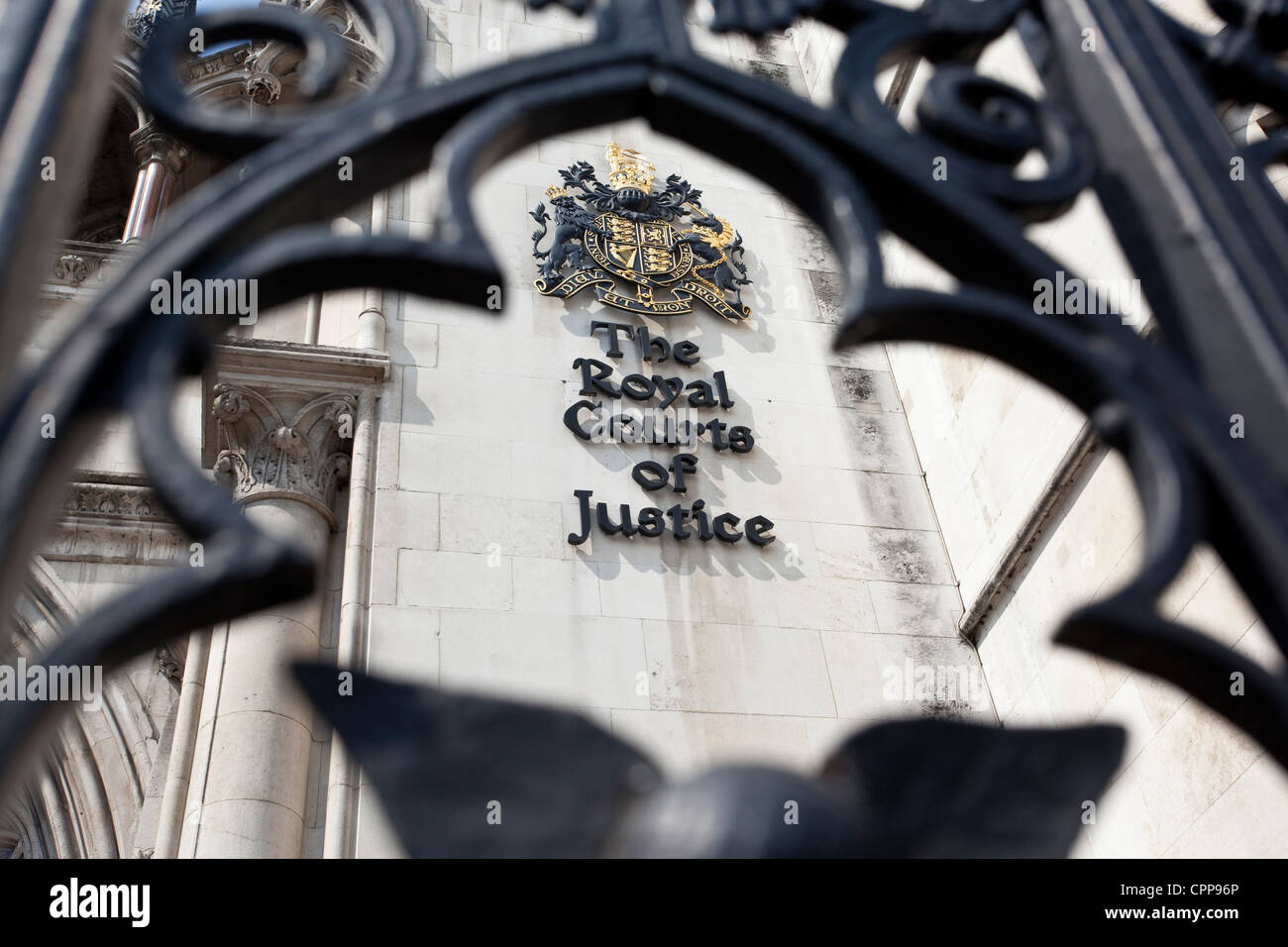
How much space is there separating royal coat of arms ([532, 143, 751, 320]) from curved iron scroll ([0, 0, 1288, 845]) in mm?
5563

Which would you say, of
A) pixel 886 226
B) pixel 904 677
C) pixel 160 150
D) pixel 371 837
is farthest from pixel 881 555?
pixel 160 150

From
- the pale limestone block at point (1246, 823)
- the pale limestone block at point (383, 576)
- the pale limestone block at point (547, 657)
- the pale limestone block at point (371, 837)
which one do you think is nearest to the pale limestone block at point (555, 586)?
the pale limestone block at point (547, 657)

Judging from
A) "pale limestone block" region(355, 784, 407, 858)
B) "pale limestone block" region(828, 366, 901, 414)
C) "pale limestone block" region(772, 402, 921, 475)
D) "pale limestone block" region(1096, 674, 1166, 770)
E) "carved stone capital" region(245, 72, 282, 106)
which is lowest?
"pale limestone block" region(355, 784, 407, 858)

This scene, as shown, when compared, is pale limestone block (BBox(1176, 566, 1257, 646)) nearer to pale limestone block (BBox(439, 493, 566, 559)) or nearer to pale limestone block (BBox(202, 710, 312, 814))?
pale limestone block (BBox(439, 493, 566, 559))

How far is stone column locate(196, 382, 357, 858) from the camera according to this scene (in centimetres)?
461

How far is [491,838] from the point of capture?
0.93 m

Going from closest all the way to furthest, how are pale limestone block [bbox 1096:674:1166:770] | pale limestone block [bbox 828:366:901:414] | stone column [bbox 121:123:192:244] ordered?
pale limestone block [bbox 1096:674:1166:770] → pale limestone block [bbox 828:366:901:414] → stone column [bbox 121:123:192:244]

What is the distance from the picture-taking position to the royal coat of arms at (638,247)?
7266 mm

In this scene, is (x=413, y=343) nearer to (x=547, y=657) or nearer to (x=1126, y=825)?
(x=547, y=657)

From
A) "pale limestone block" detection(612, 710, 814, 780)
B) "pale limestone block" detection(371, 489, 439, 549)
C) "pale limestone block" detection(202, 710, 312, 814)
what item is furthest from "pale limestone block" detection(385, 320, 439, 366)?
"pale limestone block" detection(612, 710, 814, 780)

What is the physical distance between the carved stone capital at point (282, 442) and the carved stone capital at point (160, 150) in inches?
137

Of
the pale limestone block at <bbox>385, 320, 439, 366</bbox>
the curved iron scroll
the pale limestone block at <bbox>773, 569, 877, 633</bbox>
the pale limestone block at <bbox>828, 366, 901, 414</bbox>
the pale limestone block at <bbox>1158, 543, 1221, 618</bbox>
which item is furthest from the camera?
the pale limestone block at <bbox>828, 366, 901, 414</bbox>

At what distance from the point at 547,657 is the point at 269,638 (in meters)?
1.19

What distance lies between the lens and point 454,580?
5.48 metres
